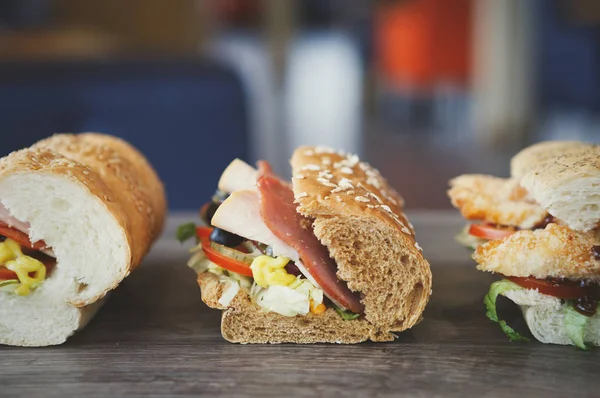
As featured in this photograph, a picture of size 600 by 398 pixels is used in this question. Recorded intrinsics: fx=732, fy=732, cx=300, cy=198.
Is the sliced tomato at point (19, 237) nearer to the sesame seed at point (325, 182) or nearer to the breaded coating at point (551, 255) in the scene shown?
the sesame seed at point (325, 182)

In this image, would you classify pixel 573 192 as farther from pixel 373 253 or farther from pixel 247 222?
pixel 247 222

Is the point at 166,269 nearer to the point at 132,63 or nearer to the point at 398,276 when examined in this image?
the point at 398,276

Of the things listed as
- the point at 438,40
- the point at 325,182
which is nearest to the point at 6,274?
the point at 325,182

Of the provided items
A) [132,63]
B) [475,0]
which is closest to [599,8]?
[475,0]

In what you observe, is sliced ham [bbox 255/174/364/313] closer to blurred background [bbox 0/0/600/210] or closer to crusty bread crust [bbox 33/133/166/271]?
crusty bread crust [bbox 33/133/166/271]

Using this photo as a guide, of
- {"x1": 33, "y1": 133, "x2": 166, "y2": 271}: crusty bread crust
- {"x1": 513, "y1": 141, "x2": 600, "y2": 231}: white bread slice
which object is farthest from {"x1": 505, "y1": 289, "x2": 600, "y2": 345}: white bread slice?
{"x1": 33, "y1": 133, "x2": 166, "y2": 271}: crusty bread crust

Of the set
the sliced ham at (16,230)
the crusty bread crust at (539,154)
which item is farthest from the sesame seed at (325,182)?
the sliced ham at (16,230)
